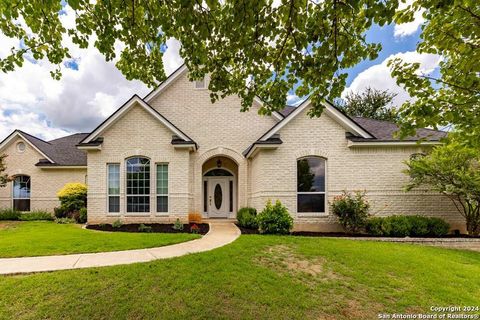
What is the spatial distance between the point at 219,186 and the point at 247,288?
10.7 meters

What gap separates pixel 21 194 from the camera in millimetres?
17125

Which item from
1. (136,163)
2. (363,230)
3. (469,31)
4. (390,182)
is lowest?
(363,230)

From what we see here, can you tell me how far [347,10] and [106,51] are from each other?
4278mm

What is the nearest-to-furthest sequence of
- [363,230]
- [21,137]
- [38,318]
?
[38,318] < [363,230] < [21,137]

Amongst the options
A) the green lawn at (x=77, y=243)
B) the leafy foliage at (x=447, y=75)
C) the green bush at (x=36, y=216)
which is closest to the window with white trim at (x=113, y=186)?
the green lawn at (x=77, y=243)

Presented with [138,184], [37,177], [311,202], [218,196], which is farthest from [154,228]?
[37,177]

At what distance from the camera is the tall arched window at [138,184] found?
491 inches

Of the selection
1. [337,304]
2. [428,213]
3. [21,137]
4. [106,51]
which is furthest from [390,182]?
[21,137]

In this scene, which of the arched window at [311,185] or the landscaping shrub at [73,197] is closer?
the arched window at [311,185]

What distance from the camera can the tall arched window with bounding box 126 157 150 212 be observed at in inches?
491

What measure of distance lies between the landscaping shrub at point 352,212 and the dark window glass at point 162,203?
7.86 m

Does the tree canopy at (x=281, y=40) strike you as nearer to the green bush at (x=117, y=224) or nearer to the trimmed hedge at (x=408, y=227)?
the trimmed hedge at (x=408, y=227)

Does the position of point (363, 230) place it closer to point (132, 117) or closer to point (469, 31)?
point (469, 31)

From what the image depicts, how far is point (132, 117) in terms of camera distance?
12.5 meters
